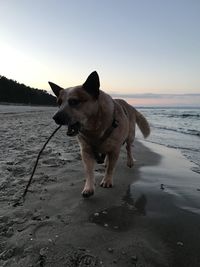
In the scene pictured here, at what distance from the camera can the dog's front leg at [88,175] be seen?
4.39 meters

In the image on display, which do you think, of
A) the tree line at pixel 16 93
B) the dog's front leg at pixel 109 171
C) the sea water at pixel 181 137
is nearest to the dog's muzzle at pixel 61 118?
the dog's front leg at pixel 109 171

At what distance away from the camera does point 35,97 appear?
7638 cm

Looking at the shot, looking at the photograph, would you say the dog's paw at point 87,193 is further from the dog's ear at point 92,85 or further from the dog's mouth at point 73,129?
the dog's ear at point 92,85

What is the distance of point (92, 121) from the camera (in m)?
4.55

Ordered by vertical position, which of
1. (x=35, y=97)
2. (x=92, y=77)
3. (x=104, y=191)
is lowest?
(x=35, y=97)

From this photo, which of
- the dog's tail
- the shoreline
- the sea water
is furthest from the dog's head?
the dog's tail

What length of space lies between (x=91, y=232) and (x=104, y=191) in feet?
4.85

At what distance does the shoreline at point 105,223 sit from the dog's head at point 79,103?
90cm

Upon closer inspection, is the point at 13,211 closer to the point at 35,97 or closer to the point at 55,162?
the point at 55,162

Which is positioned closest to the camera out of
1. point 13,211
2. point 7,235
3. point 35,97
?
point 7,235

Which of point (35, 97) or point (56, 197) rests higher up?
point (56, 197)

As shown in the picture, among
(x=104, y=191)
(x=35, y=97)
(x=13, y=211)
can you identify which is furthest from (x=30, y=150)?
(x=35, y=97)

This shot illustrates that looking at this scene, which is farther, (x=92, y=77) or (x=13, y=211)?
(x=92, y=77)

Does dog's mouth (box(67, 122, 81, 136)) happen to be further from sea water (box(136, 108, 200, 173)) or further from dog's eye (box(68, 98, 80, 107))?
sea water (box(136, 108, 200, 173))
